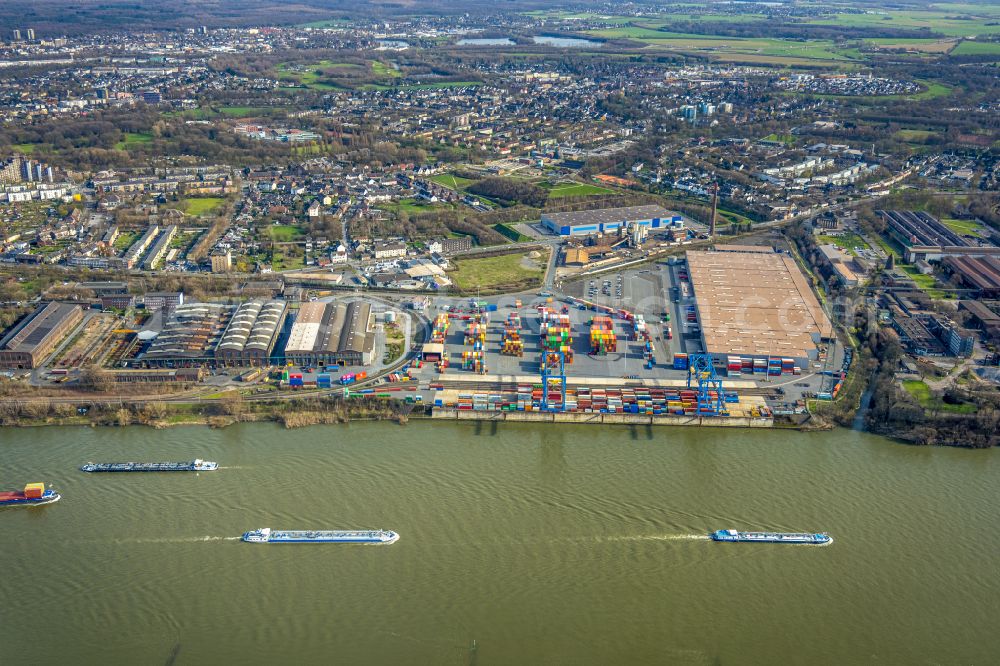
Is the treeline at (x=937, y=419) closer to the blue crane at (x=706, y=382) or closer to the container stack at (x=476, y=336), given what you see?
the blue crane at (x=706, y=382)

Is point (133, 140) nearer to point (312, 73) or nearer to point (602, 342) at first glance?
point (312, 73)

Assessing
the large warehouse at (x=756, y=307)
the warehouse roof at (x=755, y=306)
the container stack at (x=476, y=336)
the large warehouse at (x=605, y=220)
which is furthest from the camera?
the large warehouse at (x=605, y=220)

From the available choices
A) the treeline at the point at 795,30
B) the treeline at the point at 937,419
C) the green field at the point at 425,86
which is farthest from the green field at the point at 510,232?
the treeline at the point at 795,30

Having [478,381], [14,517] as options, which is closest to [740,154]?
[478,381]

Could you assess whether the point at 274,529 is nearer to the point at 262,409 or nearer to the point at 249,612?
the point at 249,612

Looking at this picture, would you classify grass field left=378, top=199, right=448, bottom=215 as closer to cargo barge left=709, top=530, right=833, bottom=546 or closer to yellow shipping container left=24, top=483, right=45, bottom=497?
yellow shipping container left=24, top=483, right=45, bottom=497

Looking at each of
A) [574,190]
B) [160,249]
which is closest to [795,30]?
[574,190]

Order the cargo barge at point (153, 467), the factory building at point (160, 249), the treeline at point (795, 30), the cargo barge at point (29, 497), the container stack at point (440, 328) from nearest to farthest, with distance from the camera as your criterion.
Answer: the cargo barge at point (29, 497), the cargo barge at point (153, 467), the container stack at point (440, 328), the factory building at point (160, 249), the treeline at point (795, 30)
